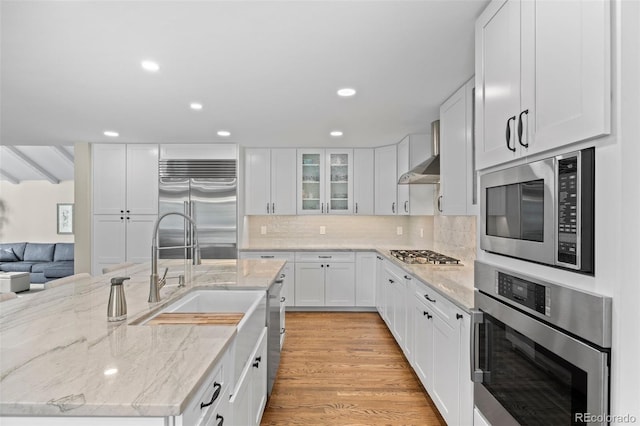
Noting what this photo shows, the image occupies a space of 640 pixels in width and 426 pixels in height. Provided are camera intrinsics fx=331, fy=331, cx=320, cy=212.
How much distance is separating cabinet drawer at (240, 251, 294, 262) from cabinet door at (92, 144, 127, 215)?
6.01 feet

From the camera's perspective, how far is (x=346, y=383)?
8.73 ft

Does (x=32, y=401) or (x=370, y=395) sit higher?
(x=32, y=401)

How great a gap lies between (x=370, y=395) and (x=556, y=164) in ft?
7.03

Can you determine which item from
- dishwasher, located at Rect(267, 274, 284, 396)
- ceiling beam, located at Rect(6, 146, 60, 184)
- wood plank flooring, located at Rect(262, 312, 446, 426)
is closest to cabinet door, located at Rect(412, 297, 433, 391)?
wood plank flooring, located at Rect(262, 312, 446, 426)

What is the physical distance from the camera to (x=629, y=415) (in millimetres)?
838

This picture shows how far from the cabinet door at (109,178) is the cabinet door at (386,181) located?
358 centimetres

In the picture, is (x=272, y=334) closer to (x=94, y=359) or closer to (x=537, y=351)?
(x=94, y=359)

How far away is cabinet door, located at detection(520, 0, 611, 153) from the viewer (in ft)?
2.90

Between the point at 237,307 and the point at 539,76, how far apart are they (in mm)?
2010

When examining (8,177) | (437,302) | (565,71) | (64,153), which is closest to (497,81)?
(565,71)

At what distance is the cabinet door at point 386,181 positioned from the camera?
15.4 feet

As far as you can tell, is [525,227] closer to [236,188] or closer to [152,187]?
[236,188]

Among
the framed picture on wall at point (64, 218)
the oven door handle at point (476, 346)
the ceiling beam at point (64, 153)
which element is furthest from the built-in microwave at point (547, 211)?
the framed picture on wall at point (64, 218)

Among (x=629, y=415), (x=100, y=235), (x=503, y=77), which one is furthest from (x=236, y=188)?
(x=629, y=415)
